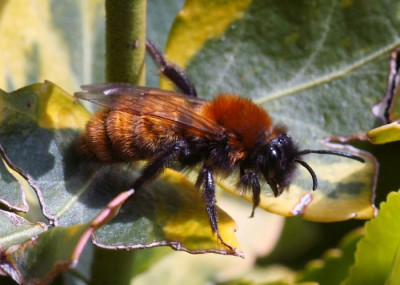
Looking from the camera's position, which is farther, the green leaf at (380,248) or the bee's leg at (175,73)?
the bee's leg at (175,73)

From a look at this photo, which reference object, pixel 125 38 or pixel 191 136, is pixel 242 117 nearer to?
pixel 191 136

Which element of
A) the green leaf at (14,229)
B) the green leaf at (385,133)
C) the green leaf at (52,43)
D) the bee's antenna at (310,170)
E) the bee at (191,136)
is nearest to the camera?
the green leaf at (14,229)

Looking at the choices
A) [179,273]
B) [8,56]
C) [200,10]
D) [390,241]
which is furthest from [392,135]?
[179,273]

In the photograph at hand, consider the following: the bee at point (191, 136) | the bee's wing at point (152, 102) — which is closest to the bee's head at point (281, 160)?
the bee at point (191, 136)

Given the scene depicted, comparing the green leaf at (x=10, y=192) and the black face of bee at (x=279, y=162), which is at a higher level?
the green leaf at (x=10, y=192)

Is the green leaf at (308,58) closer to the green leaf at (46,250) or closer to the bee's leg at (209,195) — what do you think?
the bee's leg at (209,195)

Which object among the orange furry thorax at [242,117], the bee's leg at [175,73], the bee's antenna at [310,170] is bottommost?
the bee's antenna at [310,170]

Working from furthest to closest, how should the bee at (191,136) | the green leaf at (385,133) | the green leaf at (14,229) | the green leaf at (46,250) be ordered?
1. the bee at (191,136)
2. the green leaf at (385,133)
3. the green leaf at (14,229)
4. the green leaf at (46,250)

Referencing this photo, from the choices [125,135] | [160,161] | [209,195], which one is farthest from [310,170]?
[125,135]
